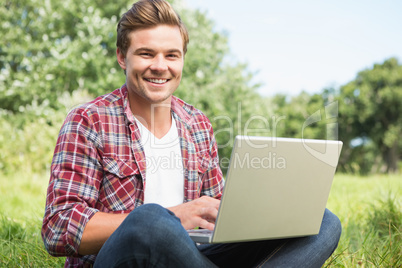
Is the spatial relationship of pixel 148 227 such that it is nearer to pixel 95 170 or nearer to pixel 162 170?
pixel 95 170

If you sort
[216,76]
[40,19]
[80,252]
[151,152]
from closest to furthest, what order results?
[80,252] → [151,152] → [40,19] → [216,76]

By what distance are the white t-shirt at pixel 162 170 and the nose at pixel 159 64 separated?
0.95 feet

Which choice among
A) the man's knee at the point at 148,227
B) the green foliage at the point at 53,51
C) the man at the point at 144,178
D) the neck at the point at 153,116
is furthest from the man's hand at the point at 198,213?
the green foliage at the point at 53,51

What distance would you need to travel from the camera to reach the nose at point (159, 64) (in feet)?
6.77

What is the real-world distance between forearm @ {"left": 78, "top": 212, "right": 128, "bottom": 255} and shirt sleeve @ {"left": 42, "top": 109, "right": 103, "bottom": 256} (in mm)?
20

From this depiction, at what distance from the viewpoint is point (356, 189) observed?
6.29 m

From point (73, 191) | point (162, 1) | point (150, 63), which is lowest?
point (73, 191)

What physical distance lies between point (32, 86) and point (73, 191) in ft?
37.9

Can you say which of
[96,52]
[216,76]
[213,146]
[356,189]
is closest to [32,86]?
[96,52]

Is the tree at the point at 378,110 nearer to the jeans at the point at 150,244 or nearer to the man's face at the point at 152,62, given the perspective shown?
the man's face at the point at 152,62

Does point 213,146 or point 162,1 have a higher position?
point 162,1

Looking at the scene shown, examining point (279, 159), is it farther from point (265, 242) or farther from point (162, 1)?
point (162, 1)

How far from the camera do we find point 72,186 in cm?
165

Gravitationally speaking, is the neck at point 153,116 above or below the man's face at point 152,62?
below
